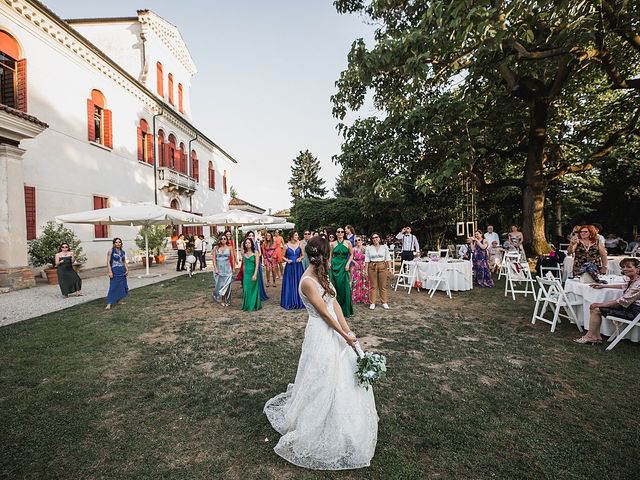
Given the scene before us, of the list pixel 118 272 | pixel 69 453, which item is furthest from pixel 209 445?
pixel 118 272

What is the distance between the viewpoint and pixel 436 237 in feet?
71.7

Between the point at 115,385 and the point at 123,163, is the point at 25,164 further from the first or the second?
the point at 115,385

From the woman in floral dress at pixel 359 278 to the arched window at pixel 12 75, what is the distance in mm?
13182

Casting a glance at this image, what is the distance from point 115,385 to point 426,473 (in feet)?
11.9

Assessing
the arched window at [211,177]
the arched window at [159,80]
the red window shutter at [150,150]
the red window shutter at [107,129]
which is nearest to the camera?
the red window shutter at [107,129]

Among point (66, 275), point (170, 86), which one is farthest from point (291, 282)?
point (170, 86)

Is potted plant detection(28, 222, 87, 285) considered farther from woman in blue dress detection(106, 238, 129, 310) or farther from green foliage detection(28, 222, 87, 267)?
woman in blue dress detection(106, 238, 129, 310)

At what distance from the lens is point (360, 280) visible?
28.7ft

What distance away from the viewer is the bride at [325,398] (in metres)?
2.60

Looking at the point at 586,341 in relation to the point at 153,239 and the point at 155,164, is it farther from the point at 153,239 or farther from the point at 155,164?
the point at 155,164

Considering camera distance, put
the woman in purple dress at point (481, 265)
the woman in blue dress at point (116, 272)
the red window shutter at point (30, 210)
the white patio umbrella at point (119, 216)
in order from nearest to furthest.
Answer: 1. the woman in blue dress at point (116, 272)
2. the woman in purple dress at point (481, 265)
3. the white patio umbrella at point (119, 216)
4. the red window shutter at point (30, 210)

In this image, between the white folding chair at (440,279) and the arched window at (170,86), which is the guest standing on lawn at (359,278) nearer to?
the white folding chair at (440,279)

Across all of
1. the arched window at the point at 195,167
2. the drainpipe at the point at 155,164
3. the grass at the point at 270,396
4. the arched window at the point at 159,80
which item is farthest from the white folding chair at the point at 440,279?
the arched window at the point at 195,167

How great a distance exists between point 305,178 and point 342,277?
197 feet
